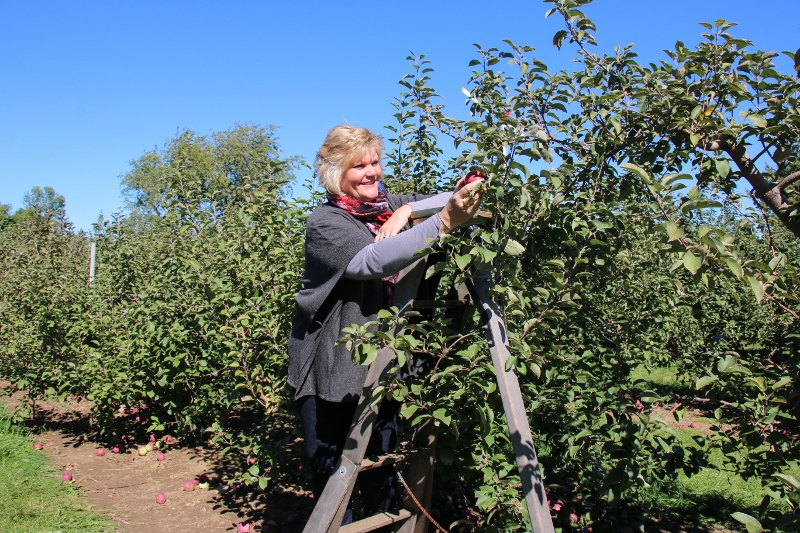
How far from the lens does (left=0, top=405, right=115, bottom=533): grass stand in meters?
3.28

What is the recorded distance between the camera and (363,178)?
211 cm

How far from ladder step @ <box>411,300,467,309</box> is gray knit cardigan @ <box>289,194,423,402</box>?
0.45 ft

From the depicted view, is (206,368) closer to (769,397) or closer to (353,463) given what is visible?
(353,463)

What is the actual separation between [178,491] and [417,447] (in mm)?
2357

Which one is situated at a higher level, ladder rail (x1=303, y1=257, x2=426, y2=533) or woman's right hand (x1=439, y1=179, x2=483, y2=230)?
woman's right hand (x1=439, y1=179, x2=483, y2=230)

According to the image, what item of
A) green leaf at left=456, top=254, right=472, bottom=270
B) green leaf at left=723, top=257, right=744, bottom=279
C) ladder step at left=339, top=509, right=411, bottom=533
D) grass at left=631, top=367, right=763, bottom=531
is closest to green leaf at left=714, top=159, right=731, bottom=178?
green leaf at left=723, top=257, right=744, bottom=279

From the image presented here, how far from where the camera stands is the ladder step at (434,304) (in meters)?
2.03

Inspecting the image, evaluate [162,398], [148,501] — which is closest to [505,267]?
[148,501]

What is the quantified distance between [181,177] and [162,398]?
176 cm

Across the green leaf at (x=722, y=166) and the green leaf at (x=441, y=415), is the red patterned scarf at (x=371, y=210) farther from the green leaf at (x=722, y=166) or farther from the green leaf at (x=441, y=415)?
the green leaf at (x=722, y=166)

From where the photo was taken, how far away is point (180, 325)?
4020 millimetres

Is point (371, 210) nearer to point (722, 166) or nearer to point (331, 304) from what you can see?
point (331, 304)

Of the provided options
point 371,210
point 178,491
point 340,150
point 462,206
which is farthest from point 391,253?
point 178,491

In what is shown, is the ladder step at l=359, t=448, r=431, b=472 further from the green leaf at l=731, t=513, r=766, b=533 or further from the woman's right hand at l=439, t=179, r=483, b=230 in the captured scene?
the green leaf at l=731, t=513, r=766, b=533
